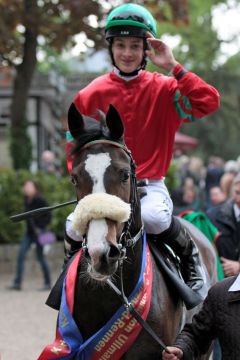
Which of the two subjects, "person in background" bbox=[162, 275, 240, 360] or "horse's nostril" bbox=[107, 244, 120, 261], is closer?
"horse's nostril" bbox=[107, 244, 120, 261]

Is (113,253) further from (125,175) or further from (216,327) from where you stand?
(216,327)

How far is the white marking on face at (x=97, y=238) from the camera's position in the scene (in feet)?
14.2

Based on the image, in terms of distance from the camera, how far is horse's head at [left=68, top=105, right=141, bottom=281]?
174 inches

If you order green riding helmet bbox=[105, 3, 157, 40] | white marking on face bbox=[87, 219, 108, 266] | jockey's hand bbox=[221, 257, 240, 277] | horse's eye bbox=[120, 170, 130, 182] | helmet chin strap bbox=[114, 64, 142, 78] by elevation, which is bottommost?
jockey's hand bbox=[221, 257, 240, 277]

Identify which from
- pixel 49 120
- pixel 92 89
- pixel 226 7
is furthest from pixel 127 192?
pixel 226 7

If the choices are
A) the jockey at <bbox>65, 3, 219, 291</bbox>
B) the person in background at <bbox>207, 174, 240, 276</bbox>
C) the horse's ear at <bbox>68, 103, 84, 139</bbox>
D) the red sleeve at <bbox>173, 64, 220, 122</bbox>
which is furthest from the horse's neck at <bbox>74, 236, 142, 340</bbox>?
the person in background at <bbox>207, 174, 240, 276</bbox>

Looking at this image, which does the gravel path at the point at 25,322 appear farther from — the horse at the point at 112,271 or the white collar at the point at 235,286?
the white collar at the point at 235,286

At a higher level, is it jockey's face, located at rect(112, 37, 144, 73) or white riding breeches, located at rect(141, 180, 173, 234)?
jockey's face, located at rect(112, 37, 144, 73)

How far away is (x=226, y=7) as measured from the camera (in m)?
36.3

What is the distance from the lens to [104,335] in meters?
4.97

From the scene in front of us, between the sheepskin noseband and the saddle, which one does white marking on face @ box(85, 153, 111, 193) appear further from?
the saddle

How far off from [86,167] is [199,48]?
1342 inches

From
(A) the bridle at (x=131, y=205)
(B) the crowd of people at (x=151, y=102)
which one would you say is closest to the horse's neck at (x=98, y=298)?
(A) the bridle at (x=131, y=205)

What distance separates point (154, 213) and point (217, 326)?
1.03 meters
